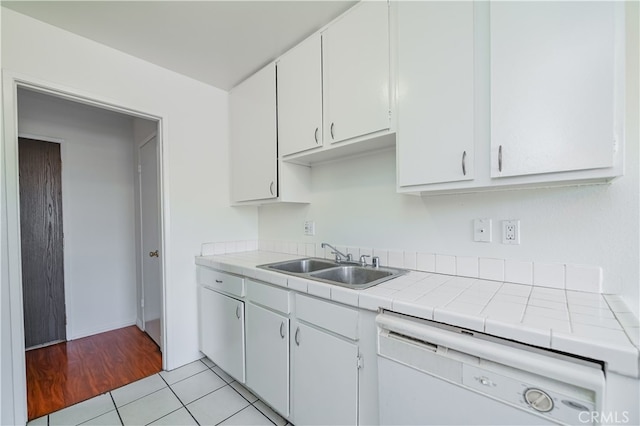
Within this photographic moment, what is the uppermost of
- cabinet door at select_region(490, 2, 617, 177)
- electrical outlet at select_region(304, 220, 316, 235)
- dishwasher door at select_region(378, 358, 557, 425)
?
cabinet door at select_region(490, 2, 617, 177)

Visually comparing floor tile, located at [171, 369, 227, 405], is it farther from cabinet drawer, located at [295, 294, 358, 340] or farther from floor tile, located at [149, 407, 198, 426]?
cabinet drawer, located at [295, 294, 358, 340]

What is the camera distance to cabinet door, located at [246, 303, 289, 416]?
1.54 m

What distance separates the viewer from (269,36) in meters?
1.79

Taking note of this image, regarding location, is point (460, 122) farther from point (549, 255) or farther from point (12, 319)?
point (12, 319)

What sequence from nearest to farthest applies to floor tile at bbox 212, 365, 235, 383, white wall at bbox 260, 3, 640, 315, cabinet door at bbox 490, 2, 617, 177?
cabinet door at bbox 490, 2, 617, 177 < white wall at bbox 260, 3, 640, 315 < floor tile at bbox 212, 365, 235, 383

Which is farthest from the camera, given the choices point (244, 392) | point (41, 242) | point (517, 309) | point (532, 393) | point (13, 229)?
point (41, 242)

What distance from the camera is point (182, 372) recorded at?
7.07ft

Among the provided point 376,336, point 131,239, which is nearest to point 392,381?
point 376,336

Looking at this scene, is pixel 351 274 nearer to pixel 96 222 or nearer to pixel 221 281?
pixel 221 281

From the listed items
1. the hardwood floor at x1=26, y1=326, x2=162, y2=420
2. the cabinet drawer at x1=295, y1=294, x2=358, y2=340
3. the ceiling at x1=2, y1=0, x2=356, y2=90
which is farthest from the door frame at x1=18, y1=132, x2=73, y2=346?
the cabinet drawer at x1=295, y1=294, x2=358, y2=340

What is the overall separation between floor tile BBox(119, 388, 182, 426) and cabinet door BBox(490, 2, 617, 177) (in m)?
2.30

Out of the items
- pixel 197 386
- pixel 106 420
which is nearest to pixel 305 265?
pixel 197 386

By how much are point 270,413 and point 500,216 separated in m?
1.76

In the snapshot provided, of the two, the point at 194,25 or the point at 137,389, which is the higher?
the point at 194,25
